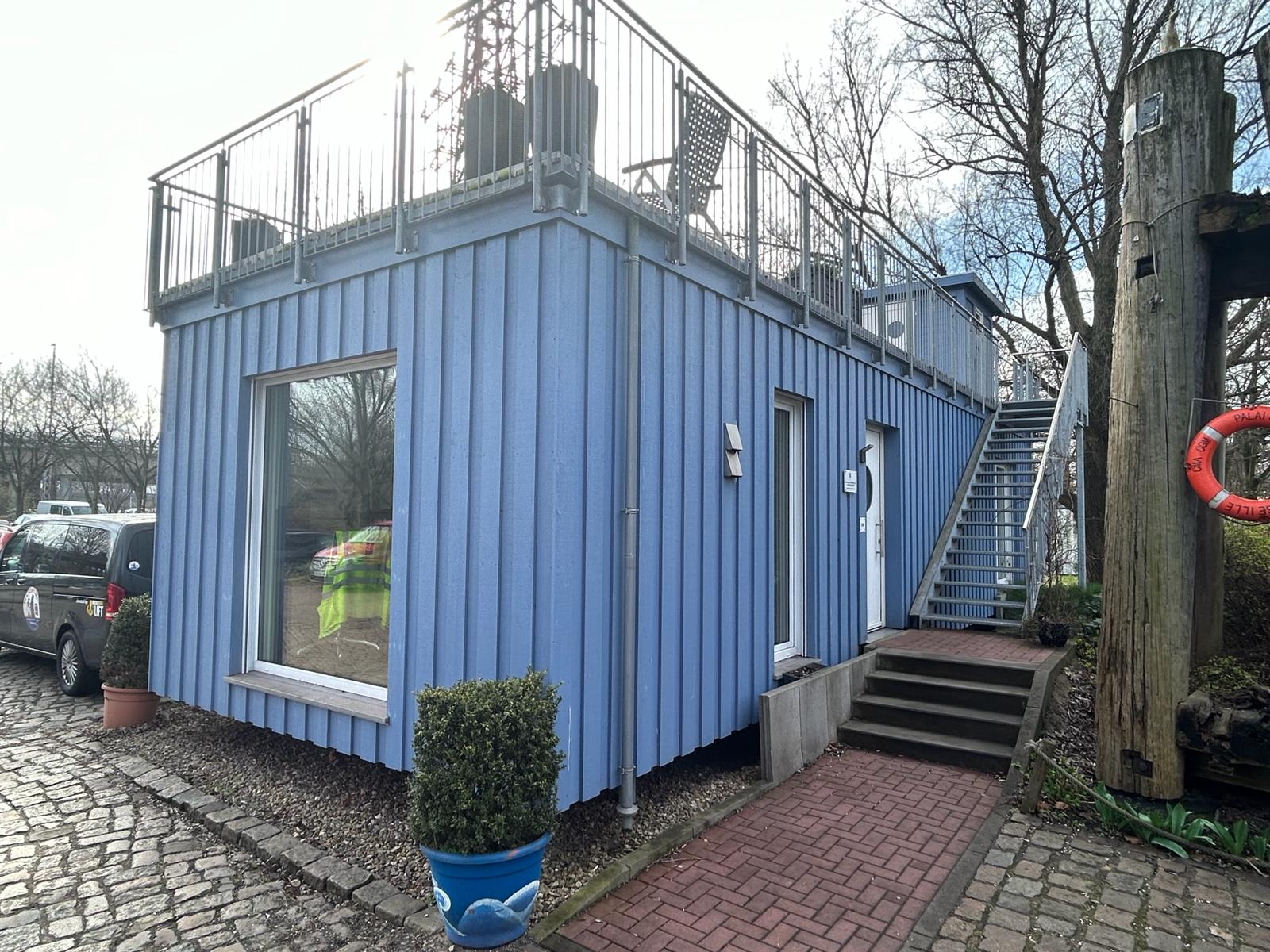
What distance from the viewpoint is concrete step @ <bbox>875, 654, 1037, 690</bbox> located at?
5.57 meters

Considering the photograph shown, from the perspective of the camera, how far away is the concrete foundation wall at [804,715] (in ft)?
15.4

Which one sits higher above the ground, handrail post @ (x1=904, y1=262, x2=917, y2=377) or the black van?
handrail post @ (x1=904, y1=262, x2=917, y2=377)

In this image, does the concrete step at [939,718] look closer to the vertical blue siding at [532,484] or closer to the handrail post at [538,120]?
the vertical blue siding at [532,484]

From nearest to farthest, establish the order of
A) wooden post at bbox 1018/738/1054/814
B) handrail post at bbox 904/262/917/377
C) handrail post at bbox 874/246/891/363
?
wooden post at bbox 1018/738/1054/814 → handrail post at bbox 874/246/891/363 → handrail post at bbox 904/262/917/377

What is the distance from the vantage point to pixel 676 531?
4.34 meters

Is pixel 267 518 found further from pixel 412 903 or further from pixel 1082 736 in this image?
pixel 1082 736

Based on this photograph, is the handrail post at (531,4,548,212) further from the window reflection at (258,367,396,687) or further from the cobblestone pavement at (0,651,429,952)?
the cobblestone pavement at (0,651,429,952)

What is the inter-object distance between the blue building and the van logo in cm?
291

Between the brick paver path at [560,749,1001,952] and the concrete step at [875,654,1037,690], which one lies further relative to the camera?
the concrete step at [875,654,1037,690]

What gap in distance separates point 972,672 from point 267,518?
5292 millimetres

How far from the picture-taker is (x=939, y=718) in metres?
5.38

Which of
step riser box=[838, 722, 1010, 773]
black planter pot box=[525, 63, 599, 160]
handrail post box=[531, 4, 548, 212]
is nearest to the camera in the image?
handrail post box=[531, 4, 548, 212]

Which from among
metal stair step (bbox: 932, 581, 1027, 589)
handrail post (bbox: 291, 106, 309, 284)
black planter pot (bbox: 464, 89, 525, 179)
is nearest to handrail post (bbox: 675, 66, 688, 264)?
black planter pot (bbox: 464, 89, 525, 179)

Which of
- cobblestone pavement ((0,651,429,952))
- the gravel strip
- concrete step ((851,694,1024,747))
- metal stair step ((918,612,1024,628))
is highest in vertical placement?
metal stair step ((918,612,1024,628))
